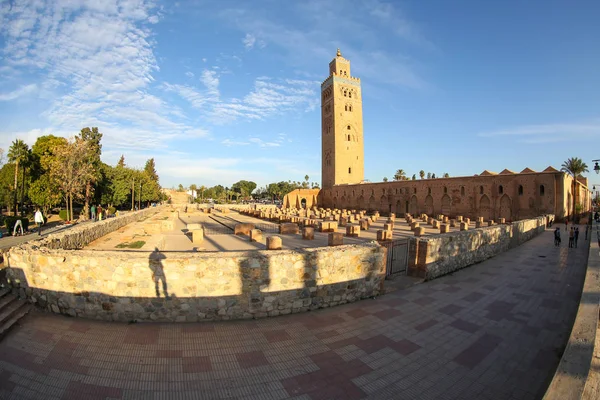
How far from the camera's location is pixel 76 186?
26703mm

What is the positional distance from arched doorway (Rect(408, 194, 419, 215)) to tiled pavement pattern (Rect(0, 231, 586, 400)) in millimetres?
33933

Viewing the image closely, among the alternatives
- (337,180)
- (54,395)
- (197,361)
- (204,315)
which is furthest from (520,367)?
(337,180)

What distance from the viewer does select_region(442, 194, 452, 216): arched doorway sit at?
35.2 m

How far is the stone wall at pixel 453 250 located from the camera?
27.6 ft

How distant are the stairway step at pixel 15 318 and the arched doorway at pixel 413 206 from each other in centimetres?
3972

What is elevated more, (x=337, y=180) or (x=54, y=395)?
(x=337, y=180)

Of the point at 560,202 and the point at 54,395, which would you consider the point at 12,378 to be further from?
the point at 560,202

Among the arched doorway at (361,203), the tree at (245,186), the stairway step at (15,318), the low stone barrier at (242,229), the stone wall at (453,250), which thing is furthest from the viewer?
the tree at (245,186)

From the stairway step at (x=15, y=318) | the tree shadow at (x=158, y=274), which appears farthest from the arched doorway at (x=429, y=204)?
the stairway step at (x=15, y=318)

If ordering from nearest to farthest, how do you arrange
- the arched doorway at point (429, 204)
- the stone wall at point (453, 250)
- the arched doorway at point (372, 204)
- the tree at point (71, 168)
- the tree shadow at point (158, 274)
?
the tree shadow at point (158, 274), the stone wall at point (453, 250), the tree at point (71, 168), the arched doorway at point (429, 204), the arched doorway at point (372, 204)

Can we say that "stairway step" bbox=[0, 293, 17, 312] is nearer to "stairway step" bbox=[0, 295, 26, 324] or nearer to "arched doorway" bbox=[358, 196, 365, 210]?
"stairway step" bbox=[0, 295, 26, 324]

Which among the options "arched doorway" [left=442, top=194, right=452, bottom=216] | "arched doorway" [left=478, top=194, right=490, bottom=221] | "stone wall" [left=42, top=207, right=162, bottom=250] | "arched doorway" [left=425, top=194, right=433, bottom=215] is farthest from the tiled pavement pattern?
"arched doorway" [left=425, top=194, right=433, bottom=215]

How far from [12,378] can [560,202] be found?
36.8 meters

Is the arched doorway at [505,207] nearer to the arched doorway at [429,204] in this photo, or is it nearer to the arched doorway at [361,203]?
the arched doorway at [429,204]
